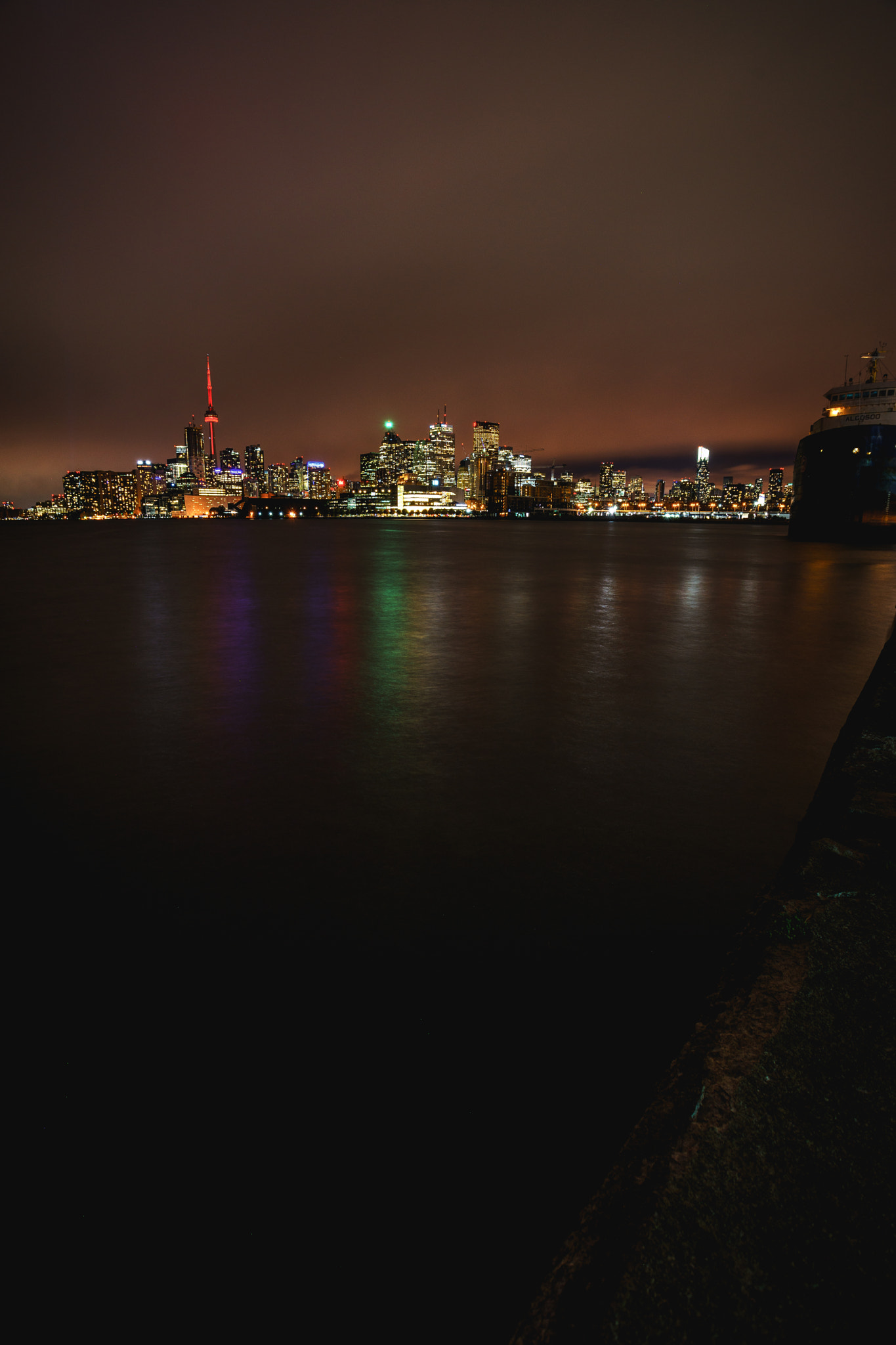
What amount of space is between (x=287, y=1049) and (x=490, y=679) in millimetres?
6580

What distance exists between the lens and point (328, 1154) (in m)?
2.22

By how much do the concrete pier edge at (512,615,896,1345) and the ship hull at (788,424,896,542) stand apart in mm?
52159

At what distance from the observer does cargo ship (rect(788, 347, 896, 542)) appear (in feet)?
143

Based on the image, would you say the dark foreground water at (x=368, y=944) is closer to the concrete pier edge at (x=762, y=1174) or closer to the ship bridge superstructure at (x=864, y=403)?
the concrete pier edge at (x=762, y=1174)

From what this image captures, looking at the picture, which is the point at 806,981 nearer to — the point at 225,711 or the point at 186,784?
the point at 186,784

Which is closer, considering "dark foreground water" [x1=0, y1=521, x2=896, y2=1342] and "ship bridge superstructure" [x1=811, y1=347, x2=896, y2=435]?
"dark foreground water" [x1=0, y1=521, x2=896, y2=1342]

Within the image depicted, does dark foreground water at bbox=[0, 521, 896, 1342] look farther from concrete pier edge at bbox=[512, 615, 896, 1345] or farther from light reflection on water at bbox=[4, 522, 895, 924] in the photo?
concrete pier edge at bbox=[512, 615, 896, 1345]

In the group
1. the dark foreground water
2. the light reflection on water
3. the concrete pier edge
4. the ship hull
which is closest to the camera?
the concrete pier edge

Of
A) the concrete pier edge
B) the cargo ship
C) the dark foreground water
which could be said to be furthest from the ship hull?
the concrete pier edge

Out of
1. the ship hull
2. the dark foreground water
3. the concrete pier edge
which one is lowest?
the dark foreground water

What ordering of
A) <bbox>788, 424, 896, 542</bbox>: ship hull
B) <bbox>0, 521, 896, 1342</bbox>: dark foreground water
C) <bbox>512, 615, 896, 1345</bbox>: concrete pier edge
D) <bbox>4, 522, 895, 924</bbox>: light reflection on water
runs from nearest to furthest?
<bbox>512, 615, 896, 1345</bbox>: concrete pier edge → <bbox>0, 521, 896, 1342</bbox>: dark foreground water → <bbox>4, 522, 895, 924</bbox>: light reflection on water → <bbox>788, 424, 896, 542</bbox>: ship hull

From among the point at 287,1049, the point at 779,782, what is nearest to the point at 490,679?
the point at 779,782

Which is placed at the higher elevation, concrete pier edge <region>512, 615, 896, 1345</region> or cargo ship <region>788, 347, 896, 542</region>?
cargo ship <region>788, 347, 896, 542</region>

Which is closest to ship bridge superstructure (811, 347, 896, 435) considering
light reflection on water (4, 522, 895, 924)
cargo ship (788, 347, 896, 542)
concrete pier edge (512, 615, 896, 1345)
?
cargo ship (788, 347, 896, 542)
